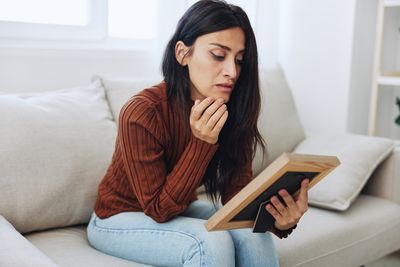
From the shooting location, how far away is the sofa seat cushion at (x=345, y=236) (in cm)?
152

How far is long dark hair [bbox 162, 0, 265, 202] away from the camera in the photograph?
129 centimetres

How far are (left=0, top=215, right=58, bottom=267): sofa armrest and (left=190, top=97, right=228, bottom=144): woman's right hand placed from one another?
426 mm

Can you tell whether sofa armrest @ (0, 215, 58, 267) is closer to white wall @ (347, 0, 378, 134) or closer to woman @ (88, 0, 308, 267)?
woman @ (88, 0, 308, 267)

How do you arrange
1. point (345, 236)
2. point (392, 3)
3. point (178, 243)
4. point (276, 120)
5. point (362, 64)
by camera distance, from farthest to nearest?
point (362, 64) → point (392, 3) → point (276, 120) → point (345, 236) → point (178, 243)

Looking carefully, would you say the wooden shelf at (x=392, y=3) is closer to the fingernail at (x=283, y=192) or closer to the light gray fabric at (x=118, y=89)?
the light gray fabric at (x=118, y=89)

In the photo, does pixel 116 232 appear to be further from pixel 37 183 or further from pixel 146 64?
pixel 146 64

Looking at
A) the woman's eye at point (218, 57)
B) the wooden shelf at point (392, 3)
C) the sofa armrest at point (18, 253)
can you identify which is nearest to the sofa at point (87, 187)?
the sofa armrest at point (18, 253)

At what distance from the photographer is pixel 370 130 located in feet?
8.17

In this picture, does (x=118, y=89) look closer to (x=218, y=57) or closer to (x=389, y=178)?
(x=218, y=57)

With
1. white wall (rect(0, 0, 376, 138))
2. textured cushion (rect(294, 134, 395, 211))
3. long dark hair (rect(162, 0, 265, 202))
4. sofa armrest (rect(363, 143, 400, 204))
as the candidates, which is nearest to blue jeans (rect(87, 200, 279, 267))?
long dark hair (rect(162, 0, 265, 202))

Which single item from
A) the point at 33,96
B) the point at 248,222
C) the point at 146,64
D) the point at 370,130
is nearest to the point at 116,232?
the point at 248,222

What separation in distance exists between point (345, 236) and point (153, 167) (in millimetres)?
757

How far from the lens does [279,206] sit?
1.21m

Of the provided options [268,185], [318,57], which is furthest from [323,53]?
[268,185]
